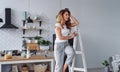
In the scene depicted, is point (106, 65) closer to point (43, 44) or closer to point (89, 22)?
point (89, 22)

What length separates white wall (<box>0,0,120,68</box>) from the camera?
511 centimetres

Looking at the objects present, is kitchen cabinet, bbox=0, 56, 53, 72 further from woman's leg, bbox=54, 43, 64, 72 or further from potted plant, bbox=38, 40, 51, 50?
woman's leg, bbox=54, 43, 64, 72

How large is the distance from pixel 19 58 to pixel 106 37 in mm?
2712

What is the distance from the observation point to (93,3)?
19.2 ft

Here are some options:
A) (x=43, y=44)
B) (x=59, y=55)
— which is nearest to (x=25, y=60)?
(x=43, y=44)

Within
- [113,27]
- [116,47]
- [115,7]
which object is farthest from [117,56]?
[115,7]

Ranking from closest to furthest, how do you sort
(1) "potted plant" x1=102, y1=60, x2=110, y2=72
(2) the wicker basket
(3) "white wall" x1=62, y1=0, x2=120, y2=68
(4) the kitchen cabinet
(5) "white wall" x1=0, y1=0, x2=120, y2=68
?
(4) the kitchen cabinet < (2) the wicker basket < (5) "white wall" x1=0, y1=0, x2=120, y2=68 < (1) "potted plant" x1=102, y1=60, x2=110, y2=72 < (3) "white wall" x1=62, y1=0, x2=120, y2=68

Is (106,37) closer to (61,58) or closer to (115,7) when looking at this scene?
(115,7)

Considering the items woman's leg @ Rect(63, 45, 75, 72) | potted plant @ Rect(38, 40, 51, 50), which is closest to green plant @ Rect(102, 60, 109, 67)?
potted plant @ Rect(38, 40, 51, 50)

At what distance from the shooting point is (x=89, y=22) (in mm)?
5805

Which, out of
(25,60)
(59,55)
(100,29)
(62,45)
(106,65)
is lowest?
(106,65)

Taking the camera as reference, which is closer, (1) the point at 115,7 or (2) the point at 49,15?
(2) the point at 49,15

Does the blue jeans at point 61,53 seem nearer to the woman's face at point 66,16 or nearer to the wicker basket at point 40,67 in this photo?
the woman's face at point 66,16

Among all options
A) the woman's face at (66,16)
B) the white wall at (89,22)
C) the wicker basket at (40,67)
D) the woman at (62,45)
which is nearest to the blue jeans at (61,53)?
the woman at (62,45)
